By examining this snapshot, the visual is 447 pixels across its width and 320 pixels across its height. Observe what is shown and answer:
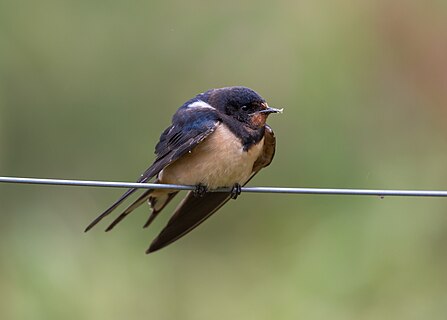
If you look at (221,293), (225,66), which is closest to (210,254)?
(221,293)

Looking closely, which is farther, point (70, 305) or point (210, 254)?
point (210, 254)

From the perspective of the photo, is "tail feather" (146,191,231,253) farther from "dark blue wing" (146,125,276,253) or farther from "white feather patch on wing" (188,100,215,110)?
"white feather patch on wing" (188,100,215,110)

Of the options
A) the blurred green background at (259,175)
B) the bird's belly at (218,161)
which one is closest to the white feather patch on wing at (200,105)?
the bird's belly at (218,161)

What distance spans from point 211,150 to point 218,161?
0.15 ft

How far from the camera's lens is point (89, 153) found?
419 cm

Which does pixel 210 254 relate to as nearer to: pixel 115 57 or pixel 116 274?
pixel 116 274

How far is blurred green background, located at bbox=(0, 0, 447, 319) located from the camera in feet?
13.1

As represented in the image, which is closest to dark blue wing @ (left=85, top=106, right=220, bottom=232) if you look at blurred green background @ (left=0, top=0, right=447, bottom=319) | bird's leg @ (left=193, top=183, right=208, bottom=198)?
bird's leg @ (left=193, top=183, right=208, bottom=198)

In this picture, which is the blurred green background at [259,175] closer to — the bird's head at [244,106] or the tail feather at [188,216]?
the tail feather at [188,216]

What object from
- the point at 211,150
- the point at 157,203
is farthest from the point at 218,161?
the point at 157,203

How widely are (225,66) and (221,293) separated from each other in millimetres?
885

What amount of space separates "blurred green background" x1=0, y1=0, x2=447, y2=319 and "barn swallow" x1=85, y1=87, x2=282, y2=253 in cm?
94

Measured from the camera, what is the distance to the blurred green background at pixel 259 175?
3.98 m

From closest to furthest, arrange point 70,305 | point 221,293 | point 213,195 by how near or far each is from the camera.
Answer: point 213,195, point 70,305, point 221,293
